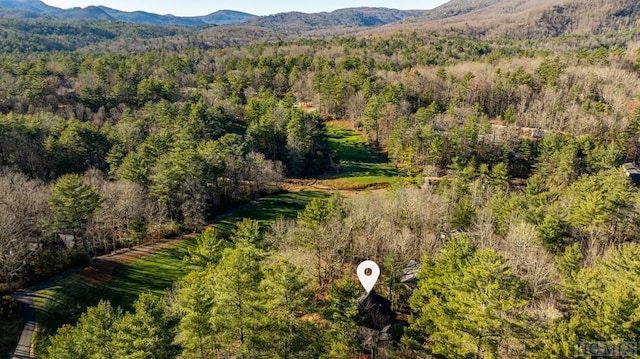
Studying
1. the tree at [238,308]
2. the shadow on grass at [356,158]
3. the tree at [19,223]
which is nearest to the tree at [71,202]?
the tree at [19,223]

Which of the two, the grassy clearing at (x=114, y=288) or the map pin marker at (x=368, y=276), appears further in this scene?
the grassy clearing at (x=114, y=288)

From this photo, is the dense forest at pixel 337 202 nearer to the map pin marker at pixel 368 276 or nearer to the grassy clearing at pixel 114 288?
the map pin marker at pixel 368 276

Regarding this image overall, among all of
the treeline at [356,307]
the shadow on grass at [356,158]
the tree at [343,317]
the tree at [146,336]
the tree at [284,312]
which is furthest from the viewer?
the shadow on grass at [356,158]

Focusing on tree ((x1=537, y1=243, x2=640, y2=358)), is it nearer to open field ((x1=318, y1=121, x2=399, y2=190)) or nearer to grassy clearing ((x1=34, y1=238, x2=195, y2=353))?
grassy clearing ((x1=34, y1=238, x2=195, y2=353))

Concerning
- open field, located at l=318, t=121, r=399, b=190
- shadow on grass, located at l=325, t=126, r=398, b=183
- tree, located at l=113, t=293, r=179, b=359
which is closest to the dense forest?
tree, located at l=113, t=293, r=179, b=359

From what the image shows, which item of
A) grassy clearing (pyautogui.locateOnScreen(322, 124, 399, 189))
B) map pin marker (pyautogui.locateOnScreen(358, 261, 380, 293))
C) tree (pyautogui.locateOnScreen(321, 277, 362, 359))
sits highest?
map pin marker (pyautogui.locateOnScreen(358, 261, 380, 293))

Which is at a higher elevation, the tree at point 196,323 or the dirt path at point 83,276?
the tree at point 196,323
